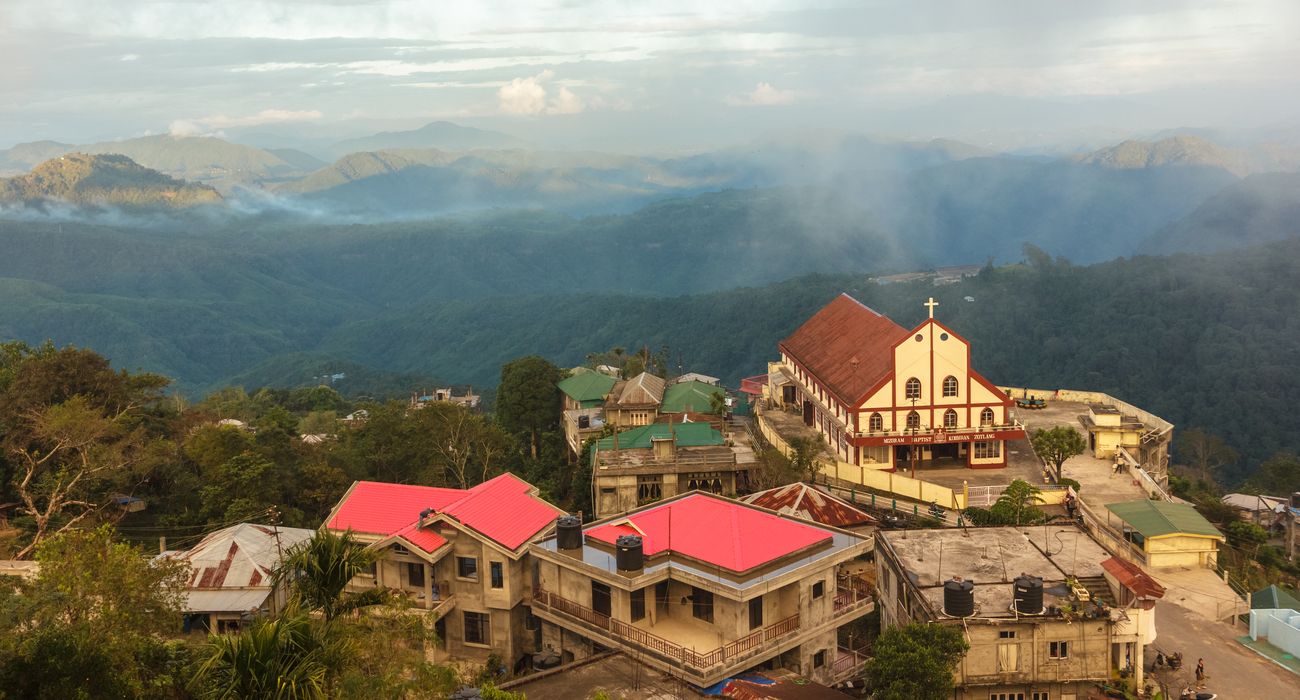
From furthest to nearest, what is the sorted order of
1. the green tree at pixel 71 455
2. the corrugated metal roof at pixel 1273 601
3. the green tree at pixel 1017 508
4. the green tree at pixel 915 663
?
the green tree at pixel 71 455 < the green tree at pixel 1017 508 < the corrugated metal roof at pixel 1273 601 < the green tree at pixel 915 663

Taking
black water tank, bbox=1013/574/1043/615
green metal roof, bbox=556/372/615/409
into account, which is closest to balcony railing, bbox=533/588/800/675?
black water tank, bbox=1013/574/1043/615

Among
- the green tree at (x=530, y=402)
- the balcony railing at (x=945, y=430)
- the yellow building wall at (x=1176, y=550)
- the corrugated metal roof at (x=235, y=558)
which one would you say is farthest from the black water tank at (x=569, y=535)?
the green tree at (x=530, y=402)

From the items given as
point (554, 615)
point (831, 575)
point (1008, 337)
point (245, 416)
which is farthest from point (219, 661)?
point (1008, 337)

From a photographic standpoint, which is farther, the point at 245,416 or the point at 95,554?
the point at 245,416

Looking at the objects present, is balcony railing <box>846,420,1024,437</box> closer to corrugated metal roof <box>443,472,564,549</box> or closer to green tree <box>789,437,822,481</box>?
green tree <box>789,437,822,481</box>

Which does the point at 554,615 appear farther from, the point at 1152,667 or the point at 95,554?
the point at 1152,667

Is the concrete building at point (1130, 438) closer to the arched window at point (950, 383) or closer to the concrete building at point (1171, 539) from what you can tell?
the arched window at point (950, 383)
